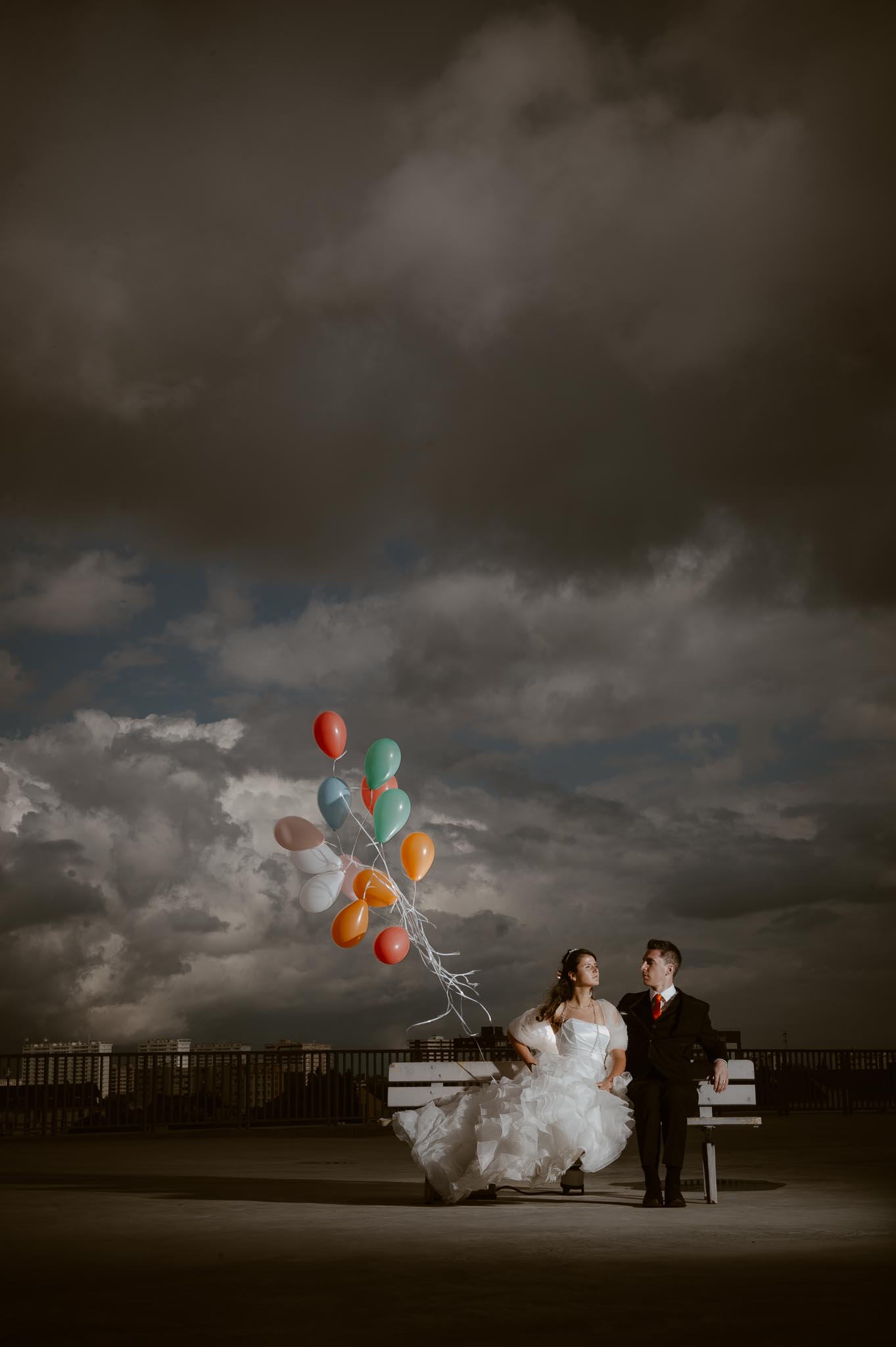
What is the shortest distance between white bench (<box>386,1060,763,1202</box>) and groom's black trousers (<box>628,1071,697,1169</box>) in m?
0.12

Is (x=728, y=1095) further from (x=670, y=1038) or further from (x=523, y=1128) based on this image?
(x=523, y=1128)

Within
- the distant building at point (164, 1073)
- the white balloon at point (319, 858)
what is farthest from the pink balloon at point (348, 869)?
the distant building at point (164, 1073)

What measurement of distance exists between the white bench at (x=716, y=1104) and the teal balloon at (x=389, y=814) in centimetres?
350

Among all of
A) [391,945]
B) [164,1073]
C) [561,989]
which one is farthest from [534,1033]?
[164,1073]

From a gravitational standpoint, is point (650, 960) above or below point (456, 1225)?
above

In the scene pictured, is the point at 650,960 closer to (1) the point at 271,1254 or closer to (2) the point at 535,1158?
(2) the point at 535,1158

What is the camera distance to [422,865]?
11414 mm

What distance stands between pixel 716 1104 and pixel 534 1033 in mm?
1282

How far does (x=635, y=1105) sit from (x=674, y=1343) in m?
4.56

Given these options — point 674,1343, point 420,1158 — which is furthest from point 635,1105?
point 674,1343

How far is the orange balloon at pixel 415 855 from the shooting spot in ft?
37.2

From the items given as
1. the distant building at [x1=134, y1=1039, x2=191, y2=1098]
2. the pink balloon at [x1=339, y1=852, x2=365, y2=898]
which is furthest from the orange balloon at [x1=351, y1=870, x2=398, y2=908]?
the distant building at [x1=134, y1=1039, x2=191, y2=1098]

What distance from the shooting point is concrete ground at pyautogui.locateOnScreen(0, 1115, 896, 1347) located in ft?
14.1

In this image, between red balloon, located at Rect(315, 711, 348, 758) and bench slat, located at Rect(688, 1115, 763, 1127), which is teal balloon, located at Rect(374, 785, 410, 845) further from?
bench slat, located at Rect(688, 1115, 763, 1127)
